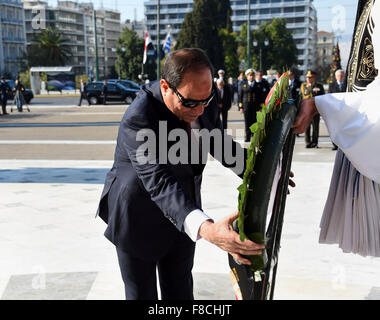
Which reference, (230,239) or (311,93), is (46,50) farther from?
(230,239)

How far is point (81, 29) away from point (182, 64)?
13686cm

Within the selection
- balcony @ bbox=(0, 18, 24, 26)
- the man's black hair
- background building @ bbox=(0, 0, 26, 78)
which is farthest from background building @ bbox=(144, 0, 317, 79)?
the man's black hair

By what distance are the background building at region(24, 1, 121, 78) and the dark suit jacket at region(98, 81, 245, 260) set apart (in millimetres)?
115782

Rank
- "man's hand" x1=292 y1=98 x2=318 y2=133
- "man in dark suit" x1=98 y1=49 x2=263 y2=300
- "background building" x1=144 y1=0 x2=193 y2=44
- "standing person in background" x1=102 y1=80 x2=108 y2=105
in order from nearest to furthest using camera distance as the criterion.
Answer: "man's hand" x1=292 y1=98 x2=318 y2=133 → "man in dark suit" x1=98 y1=49 x2=263 y2=300 → "standing person in background" x1=102 y1=80 x2=108 y2=105 → "background building" x1=144 y1=0 x2=193 y2=44

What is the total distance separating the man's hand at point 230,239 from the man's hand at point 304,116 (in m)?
0.40

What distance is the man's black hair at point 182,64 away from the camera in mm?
1920

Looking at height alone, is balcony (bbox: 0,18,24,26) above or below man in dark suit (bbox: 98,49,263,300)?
above

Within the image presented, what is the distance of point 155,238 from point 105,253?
2222 mm

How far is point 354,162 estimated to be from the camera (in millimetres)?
1954

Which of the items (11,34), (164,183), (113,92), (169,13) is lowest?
(113,92)

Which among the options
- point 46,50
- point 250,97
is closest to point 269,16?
point 46,50

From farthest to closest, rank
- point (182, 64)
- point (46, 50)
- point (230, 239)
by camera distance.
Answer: point (46, 50) → point (182, 64) → point (230, 239)

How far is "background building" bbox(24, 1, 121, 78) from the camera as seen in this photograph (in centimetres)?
11831
